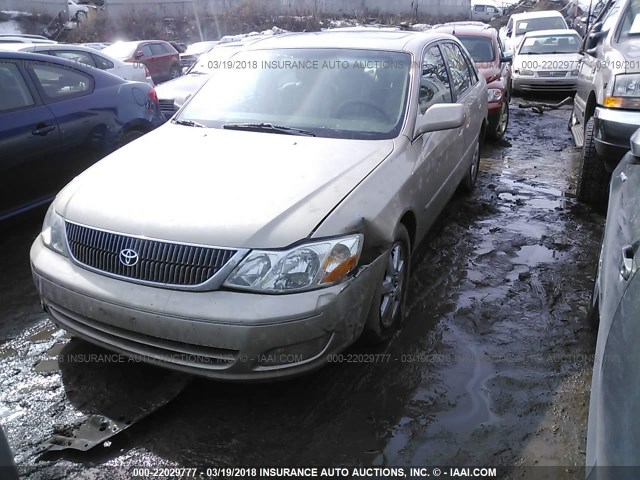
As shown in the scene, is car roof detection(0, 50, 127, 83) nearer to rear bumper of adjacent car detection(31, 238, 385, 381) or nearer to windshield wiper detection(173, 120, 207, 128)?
windshield wiper detection(173, 120, 207, 128)

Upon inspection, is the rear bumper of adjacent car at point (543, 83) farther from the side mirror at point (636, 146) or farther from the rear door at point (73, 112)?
the side mirror at point (636, 146)

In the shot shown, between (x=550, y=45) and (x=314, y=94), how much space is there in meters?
10.6

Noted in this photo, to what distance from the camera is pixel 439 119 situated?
11.3 feet

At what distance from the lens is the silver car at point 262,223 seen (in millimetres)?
2354

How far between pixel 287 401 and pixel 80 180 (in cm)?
168

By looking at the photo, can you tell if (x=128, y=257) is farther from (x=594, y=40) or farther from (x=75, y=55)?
(x=75, y=55)

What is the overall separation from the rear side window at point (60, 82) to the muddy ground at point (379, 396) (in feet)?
5.59

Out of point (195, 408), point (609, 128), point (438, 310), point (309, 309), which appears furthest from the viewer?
point (609, 128)

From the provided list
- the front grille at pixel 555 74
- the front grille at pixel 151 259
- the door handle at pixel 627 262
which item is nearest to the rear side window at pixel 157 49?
the front grille at pixel 555 74

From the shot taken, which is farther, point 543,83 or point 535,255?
point 543,83

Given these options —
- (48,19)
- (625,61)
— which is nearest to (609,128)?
(625,61)

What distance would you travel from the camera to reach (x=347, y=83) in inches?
142

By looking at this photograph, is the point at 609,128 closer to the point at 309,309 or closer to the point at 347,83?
the point at 347,83

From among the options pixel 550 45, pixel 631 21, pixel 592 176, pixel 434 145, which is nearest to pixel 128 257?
pixel 434 145
